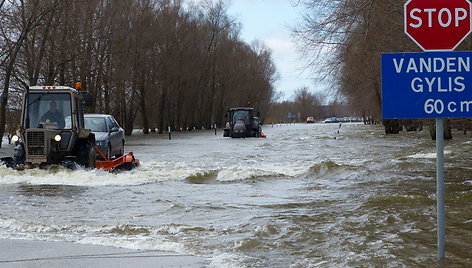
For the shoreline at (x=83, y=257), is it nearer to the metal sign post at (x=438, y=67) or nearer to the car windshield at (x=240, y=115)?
the metal sign post at (x=438, y=67)

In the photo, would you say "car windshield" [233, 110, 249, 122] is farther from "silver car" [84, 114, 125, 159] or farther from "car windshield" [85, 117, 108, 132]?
"car windshield" [85, 117, 108, 132]

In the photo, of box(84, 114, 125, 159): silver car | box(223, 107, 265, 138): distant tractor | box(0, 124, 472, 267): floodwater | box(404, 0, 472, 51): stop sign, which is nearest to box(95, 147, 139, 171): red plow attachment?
box(0, 124, 472, 267): floodwater

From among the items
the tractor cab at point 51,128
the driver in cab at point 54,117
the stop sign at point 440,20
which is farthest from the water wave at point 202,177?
the stop sign at point 440,20

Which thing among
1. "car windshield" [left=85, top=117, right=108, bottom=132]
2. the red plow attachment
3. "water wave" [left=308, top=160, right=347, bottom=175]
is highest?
"car windshield" [left=85, top=117, right=108, bottom=132]

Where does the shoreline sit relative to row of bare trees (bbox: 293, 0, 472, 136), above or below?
below

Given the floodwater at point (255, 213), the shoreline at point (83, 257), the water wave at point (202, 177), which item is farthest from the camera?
the water wave at point (202, 177)

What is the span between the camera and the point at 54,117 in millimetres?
16312

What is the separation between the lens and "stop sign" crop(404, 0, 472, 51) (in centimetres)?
559

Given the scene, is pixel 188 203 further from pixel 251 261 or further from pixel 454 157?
pixel 454 157

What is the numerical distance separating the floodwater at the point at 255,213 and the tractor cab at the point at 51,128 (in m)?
0.60

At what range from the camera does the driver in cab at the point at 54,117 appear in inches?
637

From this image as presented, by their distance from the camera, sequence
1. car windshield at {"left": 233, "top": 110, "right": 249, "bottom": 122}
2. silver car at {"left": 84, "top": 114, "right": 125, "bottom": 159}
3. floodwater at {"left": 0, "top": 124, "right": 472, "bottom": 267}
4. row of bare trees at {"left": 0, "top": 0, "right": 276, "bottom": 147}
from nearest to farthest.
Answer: floodwater at {"left": 0, "top": 124, "right": 472, "bottom": 267}, silver car at {"left": 84, "top": 114, "right": 125, "bottom": 159}, row of bare trees at {"left": 0, "top": 0, "right": 276, "bottom": 147}, car windshield at {"left": 233, "top": 110, "right": 249, "bottom": 122}

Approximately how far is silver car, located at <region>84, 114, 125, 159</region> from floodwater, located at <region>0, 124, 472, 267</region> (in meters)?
2.34

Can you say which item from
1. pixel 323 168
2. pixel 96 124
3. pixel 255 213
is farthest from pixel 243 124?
pixel 255 213
